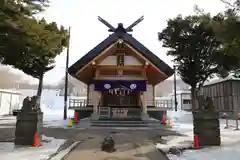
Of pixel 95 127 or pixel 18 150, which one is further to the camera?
pixel 95 127

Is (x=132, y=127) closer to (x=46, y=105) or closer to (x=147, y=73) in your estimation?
(x=147, y=73)

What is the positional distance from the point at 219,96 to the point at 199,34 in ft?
40.5

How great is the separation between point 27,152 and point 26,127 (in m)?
1.65

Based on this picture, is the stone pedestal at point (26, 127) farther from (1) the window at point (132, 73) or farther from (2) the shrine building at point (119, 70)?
(1) the window at point (132, 73)

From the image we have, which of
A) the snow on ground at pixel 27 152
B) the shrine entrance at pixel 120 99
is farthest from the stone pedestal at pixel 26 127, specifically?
the shrine entrance at pixel 120 99

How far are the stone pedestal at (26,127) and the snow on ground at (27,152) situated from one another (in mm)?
438

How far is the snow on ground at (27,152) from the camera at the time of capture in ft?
23.4

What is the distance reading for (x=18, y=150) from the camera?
8164 mm

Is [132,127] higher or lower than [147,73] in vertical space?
lower

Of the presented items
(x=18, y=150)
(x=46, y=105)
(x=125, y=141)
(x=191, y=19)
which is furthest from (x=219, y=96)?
(x=46, y=105)

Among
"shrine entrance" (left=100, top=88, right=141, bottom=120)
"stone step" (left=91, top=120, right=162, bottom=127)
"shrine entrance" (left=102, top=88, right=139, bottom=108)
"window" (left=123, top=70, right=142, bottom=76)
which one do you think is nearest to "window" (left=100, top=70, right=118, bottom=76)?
"window" (left=123, top=70, right=142, bottom=76)

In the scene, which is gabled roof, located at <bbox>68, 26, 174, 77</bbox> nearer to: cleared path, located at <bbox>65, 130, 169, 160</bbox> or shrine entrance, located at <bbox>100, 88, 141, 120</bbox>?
shrine entrance, located at <bbox>100, 88, 141, 120</bbox>

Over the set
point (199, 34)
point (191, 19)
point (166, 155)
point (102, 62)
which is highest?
point (191, 19)

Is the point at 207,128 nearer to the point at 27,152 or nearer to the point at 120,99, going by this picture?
the point at 27,152
